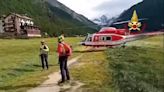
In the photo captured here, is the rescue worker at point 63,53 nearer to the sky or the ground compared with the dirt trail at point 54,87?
nearer to the sky

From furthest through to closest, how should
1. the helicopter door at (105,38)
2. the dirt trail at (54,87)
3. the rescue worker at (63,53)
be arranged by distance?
the helicopter door at (105,38)
the rescue worker at (63,53)
the dirt trail at (54,87)

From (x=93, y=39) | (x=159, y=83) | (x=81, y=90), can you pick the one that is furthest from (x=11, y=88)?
(x=93, y=39)

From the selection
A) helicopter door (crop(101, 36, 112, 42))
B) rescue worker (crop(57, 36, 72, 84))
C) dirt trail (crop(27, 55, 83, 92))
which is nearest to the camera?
dirt trail (crop(27, 55, 83, 92))

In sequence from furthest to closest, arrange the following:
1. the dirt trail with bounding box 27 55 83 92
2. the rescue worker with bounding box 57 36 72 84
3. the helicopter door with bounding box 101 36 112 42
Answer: the helicopter door with bounding box 101 36 112 42
the rescue worker with bounding box 57 36 72 84
the dirt trail with bounding box 27 55 83 92

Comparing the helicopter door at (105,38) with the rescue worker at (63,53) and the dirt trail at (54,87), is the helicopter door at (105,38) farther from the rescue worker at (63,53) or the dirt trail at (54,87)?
the rescue worker at (63,53)

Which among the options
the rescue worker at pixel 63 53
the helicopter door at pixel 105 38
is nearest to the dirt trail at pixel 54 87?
the rescue worker at pixel 63 53

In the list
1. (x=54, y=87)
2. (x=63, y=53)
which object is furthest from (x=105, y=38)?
(x=54, y=87)

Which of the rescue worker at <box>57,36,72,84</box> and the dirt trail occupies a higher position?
the rescue worker at <box>57,36,72,84</box>

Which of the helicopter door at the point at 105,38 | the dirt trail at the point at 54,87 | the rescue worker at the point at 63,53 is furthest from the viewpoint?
the helicopter door at the point at 105,38

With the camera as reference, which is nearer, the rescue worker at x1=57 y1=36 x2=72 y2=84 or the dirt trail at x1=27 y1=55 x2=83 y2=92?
the dirt trail at x1=27 y1=55 x2=83 y2=92

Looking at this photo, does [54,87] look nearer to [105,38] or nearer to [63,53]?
[63,53]

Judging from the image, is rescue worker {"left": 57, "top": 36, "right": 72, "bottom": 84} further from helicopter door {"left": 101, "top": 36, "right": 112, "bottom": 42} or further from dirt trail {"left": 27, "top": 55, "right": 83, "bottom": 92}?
helicopter door {"left": 101, "top": 36, "right": 112, "bottom": 42}

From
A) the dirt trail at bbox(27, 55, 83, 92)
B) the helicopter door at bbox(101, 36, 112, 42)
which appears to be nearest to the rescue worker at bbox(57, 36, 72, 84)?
the dirt trail at bbox(27, 55, 83, 92)

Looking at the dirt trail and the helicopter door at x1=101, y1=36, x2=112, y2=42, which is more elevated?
the helicopter door at x1=101, y1=36, x2=112, y2=42
